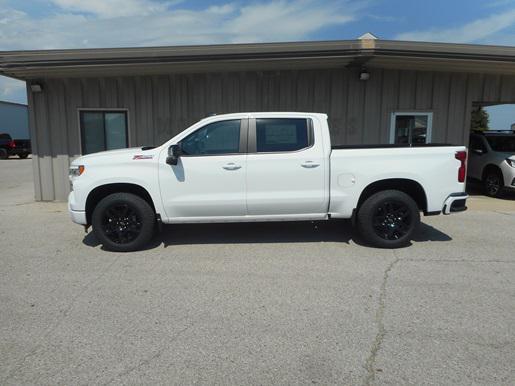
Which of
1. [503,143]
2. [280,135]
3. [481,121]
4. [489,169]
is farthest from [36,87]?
[481,121]

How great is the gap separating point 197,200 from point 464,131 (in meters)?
7.71

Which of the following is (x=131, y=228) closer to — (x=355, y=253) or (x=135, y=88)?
(x=355, y=253)

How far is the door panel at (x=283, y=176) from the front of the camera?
227 inches

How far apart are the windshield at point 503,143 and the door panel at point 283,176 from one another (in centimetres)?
800

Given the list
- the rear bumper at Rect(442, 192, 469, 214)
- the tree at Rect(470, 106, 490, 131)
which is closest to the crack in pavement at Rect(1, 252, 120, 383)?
the rear bumper at Rect(442, 192, 469, 214)

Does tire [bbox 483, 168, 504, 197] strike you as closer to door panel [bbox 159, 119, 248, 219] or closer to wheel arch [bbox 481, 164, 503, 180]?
wheel arch [bbox 481, 164, 503, 180]

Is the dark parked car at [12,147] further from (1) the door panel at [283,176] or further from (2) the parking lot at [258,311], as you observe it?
(1) the door panel at [283,176]

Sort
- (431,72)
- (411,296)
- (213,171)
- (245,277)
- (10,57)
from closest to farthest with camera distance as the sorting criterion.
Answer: (411,296)
(245,277)
(213,171)
(10,57)
(431,72)

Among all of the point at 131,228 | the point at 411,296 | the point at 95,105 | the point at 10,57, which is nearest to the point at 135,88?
the point at 95,105

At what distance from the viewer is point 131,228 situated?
5855 mm

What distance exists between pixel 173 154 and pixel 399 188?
3.38 meters

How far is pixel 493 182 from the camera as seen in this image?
11094mm

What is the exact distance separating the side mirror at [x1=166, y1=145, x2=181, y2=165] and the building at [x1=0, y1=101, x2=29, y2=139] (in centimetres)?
3972

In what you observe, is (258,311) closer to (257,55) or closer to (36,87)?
(257,55)
